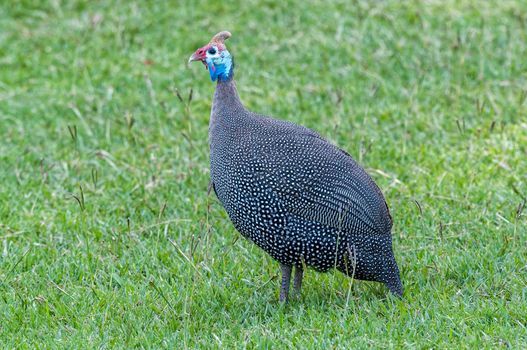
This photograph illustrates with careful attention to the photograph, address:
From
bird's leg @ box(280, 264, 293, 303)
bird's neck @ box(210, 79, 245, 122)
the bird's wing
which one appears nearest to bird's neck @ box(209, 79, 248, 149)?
bird's neck @ box(210, 79, 245, 122)

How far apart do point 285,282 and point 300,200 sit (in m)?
0.44

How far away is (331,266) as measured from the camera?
4184 millimetres

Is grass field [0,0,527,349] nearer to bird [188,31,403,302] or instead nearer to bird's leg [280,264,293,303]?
bird's leg [280,264,293,303]

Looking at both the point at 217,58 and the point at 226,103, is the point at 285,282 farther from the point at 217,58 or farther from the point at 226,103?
the point at 217,58

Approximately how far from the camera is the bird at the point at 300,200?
13.4ft

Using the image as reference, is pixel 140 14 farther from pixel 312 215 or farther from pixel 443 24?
pixel 312 215

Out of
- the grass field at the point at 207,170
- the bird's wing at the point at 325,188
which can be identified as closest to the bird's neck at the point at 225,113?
the bird's wing at the point at 325,188

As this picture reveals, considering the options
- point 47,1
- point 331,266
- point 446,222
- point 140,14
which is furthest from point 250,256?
point 47,1

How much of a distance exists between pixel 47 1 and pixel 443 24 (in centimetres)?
333

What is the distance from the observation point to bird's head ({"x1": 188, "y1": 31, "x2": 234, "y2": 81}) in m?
4.37

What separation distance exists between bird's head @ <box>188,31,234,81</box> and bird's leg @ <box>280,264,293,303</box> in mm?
907

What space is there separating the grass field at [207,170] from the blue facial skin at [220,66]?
2.14ft

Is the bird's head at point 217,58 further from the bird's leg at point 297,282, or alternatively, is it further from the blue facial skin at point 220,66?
the bird's leg at point 297,282

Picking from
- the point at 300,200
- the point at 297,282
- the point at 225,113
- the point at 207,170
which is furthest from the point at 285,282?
the point at 207,170
